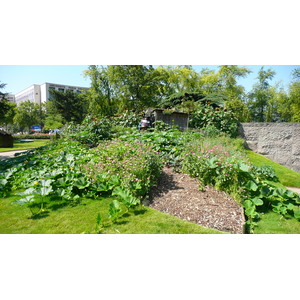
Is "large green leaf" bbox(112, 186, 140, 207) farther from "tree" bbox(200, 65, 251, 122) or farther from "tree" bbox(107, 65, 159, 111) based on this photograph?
"tree" bbox(200, 65, 251, 122)

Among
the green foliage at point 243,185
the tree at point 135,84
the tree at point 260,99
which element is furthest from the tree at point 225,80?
the green foliage at point 243,185

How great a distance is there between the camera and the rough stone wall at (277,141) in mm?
5832

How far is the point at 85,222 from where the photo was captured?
213cm

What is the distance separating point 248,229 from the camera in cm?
219

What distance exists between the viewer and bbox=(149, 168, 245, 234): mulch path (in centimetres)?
221

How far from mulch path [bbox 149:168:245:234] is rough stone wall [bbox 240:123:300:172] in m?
4.58

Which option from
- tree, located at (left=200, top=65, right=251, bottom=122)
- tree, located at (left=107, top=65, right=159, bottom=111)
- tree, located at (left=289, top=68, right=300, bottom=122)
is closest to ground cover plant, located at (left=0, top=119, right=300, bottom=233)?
tree, located at (left=289, top=68, right=300, bottom=122)

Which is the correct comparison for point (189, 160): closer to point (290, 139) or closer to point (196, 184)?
point (196, 184)

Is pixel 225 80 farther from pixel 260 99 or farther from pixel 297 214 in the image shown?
pixel 297 214

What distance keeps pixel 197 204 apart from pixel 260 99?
66.7ft

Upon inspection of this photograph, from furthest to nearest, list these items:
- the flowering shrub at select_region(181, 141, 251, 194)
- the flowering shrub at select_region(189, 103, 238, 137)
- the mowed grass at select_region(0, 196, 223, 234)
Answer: the flowering shrub at select_region(189, 103, 238, 137), the flowering shrub at select_region(181, 141, 251, 194), the mowed grass at select_region(0, 196, 223, 234)
